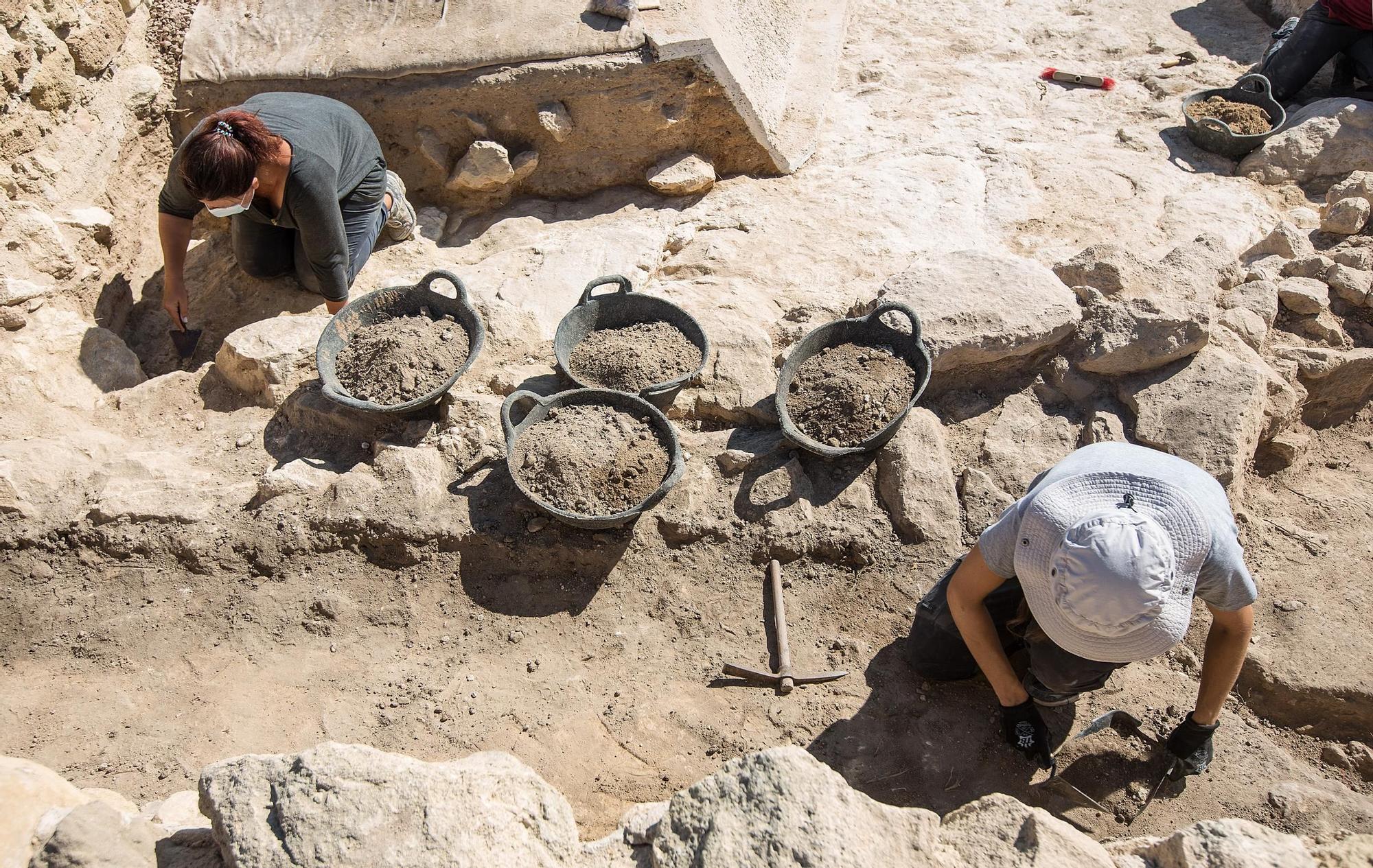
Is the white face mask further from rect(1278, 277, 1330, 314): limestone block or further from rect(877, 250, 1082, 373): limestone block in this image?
rect(1278, 277, 1330, 314): limestone block

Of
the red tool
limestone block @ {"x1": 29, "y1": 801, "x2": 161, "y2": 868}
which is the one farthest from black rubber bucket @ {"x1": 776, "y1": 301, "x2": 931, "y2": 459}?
the red tool

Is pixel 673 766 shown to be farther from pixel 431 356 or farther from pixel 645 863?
pixel 431 356

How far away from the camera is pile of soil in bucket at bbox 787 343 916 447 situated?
3.00 m

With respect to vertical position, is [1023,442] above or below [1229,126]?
below

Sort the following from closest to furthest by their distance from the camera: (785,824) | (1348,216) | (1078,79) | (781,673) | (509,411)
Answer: (785,824)
(781,673)
(509,411)
(1348,216)
(1078,79)

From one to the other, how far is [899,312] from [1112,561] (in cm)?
158

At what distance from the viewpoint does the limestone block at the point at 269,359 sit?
11.0 ft

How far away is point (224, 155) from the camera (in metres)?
2.99

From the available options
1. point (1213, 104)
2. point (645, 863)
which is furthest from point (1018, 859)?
point (1213, 104)

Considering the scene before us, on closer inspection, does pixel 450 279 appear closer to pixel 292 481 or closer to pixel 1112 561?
pixel 292 481

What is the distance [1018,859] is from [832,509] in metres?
1.35

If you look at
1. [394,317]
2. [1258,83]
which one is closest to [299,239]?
[394,317]

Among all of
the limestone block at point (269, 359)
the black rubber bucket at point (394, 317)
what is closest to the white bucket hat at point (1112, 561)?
the black rubber bucket at point (394, 317)

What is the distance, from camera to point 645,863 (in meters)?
1.90
